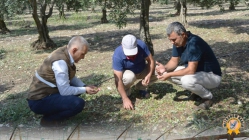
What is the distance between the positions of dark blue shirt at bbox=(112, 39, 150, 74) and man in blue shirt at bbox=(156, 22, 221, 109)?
443mm

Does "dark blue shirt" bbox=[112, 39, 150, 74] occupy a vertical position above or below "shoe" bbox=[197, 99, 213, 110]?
above

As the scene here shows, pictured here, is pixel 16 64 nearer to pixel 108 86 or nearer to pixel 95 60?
pixel 95 60

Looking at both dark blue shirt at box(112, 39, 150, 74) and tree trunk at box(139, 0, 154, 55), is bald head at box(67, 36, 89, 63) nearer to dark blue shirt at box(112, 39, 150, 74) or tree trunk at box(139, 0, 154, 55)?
dark blue shirt at box(112, 39, 150, 74)

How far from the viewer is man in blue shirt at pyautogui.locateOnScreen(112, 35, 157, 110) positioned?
13.8ft

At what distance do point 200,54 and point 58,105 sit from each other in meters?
1.95

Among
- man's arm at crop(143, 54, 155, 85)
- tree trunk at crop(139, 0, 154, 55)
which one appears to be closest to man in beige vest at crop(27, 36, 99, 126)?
man's arm at crop(143, 54, 155, 85)

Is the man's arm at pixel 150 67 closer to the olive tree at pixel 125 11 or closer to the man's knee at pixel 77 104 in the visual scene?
the man's knee at pixel 77 104

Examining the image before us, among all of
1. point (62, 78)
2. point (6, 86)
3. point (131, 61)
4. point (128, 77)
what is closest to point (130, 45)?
point (131, 61)

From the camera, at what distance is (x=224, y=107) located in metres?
4.36

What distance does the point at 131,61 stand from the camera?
4.53 m

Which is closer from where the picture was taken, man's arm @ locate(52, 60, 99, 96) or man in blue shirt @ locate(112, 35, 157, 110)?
man's arm @ locate(52, 60, 99, 96)

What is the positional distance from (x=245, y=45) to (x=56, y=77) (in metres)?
6.97

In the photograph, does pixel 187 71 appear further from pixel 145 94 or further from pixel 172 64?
pixel 145 94

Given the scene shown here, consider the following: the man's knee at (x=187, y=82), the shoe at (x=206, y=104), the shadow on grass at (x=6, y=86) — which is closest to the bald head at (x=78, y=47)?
the man's knee at (x=187, y=82)
